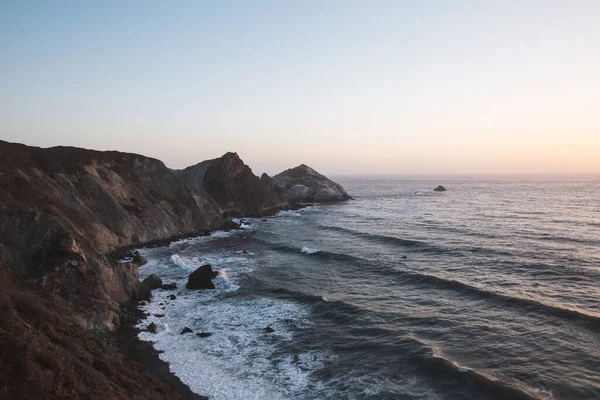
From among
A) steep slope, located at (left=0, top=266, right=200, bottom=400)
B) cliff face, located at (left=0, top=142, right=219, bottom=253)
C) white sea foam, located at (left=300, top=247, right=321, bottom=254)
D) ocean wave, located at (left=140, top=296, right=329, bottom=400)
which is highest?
cliff face, located at (left=0, top=142, right=219, bottom=253)

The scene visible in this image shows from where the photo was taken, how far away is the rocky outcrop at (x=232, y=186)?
8650 cm

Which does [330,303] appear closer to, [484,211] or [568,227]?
[568,227]

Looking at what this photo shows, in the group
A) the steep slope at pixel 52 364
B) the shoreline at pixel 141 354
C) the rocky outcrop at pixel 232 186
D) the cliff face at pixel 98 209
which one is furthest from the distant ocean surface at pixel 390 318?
the rocky outcrop at pixel 232 186

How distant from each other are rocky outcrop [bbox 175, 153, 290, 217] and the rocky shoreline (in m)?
10.5

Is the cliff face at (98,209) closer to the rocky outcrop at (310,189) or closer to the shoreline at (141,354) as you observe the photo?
the shoreline at (141,354)

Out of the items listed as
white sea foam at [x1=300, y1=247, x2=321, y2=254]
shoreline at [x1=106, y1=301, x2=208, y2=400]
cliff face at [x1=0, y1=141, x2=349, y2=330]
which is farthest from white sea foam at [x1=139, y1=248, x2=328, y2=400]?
white sea foam at [x1=300, y1=247, x2=321, y2=254]

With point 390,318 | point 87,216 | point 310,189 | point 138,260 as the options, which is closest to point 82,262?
point 138,260

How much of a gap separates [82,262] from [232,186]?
206 feet

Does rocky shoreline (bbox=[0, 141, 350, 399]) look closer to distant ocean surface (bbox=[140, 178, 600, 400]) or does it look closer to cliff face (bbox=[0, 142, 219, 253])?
cliff face (bbox=[0, 142, 219, 253])

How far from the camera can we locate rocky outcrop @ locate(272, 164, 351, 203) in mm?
123113

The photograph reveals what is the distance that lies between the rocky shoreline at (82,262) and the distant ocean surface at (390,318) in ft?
9.60

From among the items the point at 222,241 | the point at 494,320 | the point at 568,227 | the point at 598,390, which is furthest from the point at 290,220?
the point at 598,390

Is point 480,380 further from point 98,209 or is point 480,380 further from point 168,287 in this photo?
point 98,209

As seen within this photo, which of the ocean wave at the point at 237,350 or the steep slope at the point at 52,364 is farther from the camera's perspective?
the ocean wave at the point at 237,350
